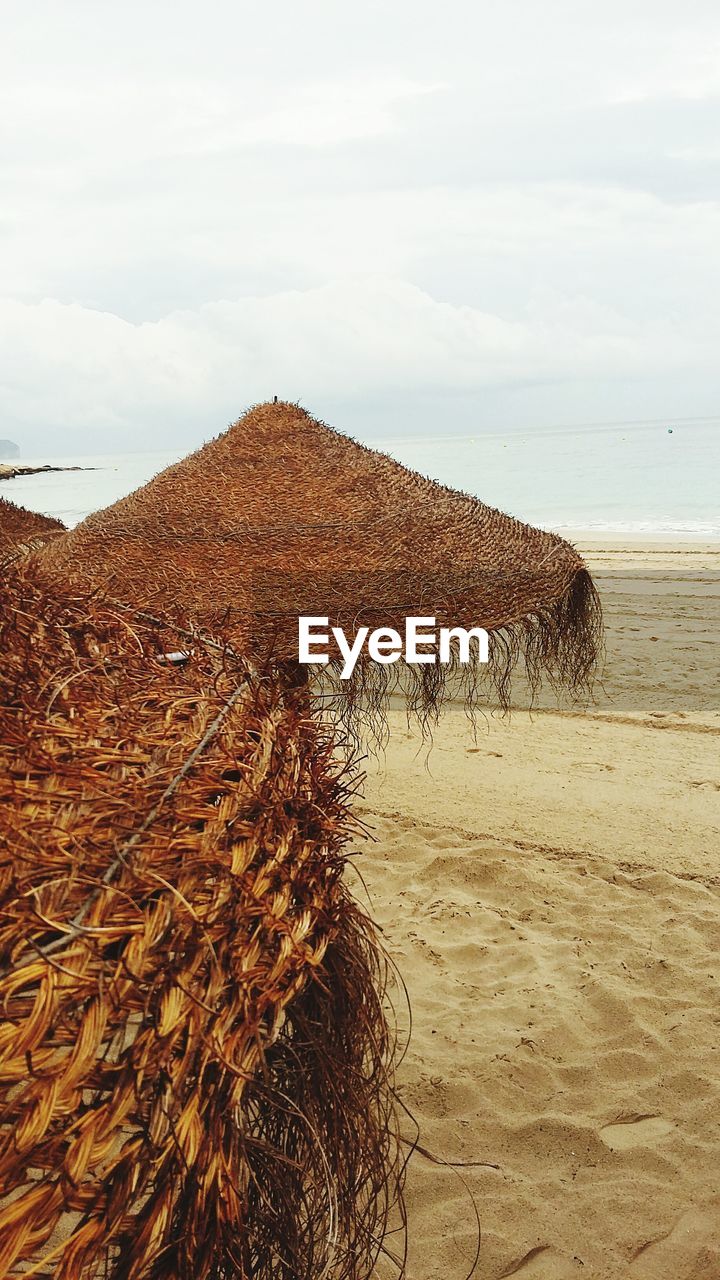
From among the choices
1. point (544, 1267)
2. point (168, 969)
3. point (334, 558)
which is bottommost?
point (544, 1267)

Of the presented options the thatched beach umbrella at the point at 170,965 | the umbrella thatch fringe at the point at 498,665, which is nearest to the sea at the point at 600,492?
the umbrella thatch fringe at the point at 498,665

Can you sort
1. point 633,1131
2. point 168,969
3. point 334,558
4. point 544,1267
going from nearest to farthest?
point 168,969
point 544,1267
point 633,1131
point 334,558

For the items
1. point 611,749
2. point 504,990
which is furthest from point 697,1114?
point 611,749

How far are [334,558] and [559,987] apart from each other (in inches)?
70.3

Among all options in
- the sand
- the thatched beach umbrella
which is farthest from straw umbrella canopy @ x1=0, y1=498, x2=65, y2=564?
the thatched beach umbrella

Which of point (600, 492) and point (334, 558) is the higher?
point (600, 492)

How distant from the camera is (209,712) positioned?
1.40 meters

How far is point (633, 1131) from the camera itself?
8.41 ft

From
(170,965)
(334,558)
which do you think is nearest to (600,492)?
(334,558)

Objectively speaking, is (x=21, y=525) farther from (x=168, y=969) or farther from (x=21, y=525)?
(x=168, y=969)

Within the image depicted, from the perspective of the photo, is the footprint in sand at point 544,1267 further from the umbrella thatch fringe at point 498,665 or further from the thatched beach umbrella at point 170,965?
the umbrella thatch fringe at point 498,665

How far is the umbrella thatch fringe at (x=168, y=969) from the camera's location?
82 cm

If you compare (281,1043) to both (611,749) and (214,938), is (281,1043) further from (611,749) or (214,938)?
(611,749)

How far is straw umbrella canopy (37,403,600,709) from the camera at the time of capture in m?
3.11
